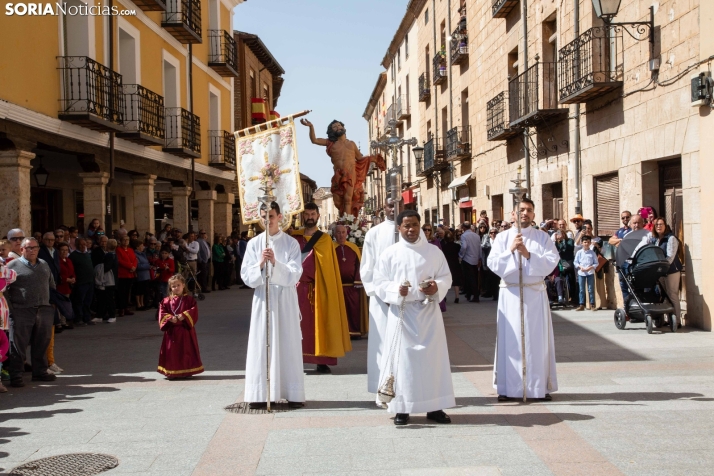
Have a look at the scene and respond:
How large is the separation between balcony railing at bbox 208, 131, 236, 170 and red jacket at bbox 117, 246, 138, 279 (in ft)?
31.8

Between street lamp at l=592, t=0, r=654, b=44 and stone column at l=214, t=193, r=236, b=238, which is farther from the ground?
street lamp at l=592, t=0, r=654, b=44

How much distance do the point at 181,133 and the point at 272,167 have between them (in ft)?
45.2

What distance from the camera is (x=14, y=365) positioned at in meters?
7.98

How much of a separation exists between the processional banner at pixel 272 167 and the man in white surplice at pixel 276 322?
0.44 metres

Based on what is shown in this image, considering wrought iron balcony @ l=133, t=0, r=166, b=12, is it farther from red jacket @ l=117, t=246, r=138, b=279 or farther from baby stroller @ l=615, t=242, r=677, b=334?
baby stroller @ l=615, t=242, r=677, b=334

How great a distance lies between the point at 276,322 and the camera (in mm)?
6766

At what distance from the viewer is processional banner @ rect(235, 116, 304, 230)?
7.38m

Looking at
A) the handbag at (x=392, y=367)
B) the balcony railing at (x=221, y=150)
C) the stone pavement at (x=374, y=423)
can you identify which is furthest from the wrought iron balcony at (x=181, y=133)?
the handbag at (x=392, y=367)

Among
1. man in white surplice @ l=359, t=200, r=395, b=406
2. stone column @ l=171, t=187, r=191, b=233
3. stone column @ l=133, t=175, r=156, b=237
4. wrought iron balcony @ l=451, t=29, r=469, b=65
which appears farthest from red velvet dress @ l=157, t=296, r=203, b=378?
wrought iron balcony @ l=451, t=29, r=469, b=65

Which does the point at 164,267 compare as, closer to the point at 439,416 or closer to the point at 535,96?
the point at 535,96

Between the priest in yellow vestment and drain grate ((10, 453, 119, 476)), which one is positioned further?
the priest in yellow vestment

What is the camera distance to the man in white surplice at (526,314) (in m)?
6.72

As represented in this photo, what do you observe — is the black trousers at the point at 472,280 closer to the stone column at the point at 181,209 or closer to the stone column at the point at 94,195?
the stone column at the point at 94,195

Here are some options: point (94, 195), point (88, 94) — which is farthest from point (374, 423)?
point (94, 195)
